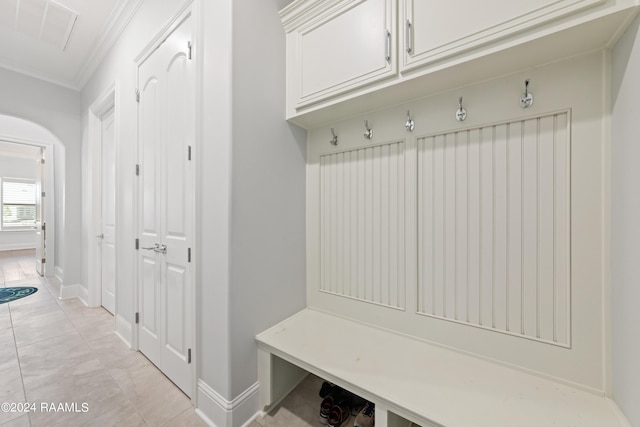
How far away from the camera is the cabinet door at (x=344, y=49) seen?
3.94 feet

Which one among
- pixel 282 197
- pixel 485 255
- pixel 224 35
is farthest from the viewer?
pixel 282 197

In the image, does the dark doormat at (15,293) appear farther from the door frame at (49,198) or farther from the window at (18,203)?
the window at (18,203)

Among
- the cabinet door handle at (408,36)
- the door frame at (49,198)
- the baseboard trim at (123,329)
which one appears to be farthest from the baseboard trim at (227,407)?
the door frame at (49,198)

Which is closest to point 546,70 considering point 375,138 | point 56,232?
point 375,138

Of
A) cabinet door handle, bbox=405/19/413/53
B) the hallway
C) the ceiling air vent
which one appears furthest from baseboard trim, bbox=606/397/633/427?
the ceiling air vent

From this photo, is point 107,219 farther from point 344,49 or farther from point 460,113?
point 460,113

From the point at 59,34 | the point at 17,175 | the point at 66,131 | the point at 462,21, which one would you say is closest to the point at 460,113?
the point at 462,21

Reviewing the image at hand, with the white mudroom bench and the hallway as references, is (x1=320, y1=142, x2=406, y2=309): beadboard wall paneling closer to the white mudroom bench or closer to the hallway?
the white mudroom bench

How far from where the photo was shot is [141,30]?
6.48 ft

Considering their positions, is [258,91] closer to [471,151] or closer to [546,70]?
[471,151]

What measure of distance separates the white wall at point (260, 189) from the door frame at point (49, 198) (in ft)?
15.2

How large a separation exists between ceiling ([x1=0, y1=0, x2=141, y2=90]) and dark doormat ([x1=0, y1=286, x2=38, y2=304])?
2.80 meters

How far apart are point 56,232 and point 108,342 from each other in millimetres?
3301

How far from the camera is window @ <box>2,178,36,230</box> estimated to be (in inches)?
275
